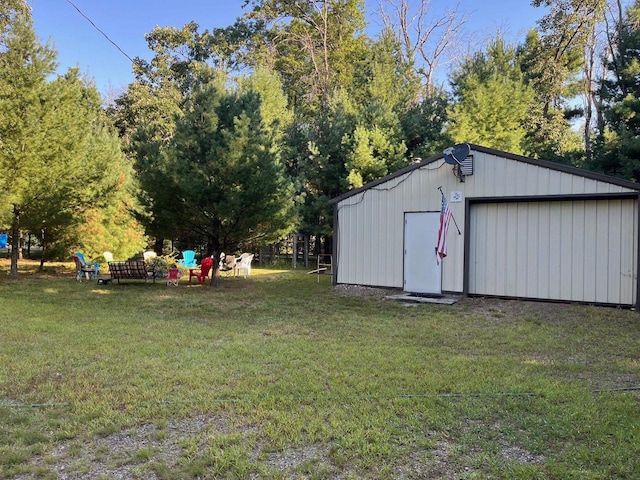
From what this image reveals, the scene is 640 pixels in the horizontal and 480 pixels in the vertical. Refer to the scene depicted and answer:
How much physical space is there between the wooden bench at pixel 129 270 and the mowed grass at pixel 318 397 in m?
4.78

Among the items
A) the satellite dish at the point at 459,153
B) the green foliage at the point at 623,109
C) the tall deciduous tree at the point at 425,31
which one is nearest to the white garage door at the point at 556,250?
the satellite dish at the point at 459,153

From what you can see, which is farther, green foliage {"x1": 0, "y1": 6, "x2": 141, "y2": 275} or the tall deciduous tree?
the tall deciduous tree

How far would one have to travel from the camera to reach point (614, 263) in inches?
316

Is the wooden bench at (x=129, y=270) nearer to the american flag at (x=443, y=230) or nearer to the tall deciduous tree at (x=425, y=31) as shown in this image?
the american flag at (x=443, y=230)

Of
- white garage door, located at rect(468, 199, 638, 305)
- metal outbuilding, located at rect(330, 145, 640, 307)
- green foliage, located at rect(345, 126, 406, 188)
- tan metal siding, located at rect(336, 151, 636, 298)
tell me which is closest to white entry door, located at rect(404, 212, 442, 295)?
metal outbuilding, located at rect(330, 145, 640, 307)

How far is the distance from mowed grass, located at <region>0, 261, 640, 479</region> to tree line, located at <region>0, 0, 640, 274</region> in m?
4.65

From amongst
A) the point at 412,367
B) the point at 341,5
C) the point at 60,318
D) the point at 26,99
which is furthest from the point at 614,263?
the point at 341,5

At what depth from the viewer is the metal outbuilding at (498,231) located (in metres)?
8.05

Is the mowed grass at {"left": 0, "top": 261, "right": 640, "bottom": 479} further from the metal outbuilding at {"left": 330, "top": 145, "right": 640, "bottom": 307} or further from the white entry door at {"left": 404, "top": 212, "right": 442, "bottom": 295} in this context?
the white entry door at {"left": 404, "top": 212, "right": 442, "bottom": 295}

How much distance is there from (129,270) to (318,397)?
32.0ft

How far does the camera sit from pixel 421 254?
9.72 metres

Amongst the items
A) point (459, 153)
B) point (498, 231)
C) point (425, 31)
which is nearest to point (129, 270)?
point (459, 153)

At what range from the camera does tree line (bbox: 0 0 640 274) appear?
10812 mm

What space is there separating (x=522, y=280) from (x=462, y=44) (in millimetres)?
20813
